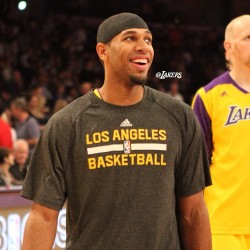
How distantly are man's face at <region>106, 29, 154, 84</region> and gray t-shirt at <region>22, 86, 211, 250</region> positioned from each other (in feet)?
0.43

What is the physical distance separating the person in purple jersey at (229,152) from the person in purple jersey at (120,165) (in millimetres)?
1284

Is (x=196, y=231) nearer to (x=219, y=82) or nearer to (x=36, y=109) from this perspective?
(x=219, y=82)

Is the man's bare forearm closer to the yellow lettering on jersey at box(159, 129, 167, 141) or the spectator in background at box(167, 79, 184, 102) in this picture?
the yellow lettering on jersey at box(159, 129, 167, 141)

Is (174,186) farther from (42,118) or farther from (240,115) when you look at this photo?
(42,118)

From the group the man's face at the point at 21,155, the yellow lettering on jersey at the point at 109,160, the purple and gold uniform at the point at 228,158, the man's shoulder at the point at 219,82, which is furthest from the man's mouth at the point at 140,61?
the man's face at the point at 21,155

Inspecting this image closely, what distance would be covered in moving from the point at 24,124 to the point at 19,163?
6.95 feet

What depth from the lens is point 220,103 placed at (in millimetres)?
4895

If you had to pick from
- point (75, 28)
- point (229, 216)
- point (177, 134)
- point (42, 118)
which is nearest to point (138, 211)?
point (177, 134)

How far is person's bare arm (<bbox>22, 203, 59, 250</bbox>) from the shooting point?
3.38m

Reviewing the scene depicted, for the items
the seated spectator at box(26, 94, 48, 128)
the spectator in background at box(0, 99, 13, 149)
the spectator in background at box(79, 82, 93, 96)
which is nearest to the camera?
the spectator in background at box(0, 99, 13, 149)

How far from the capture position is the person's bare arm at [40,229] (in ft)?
11.1

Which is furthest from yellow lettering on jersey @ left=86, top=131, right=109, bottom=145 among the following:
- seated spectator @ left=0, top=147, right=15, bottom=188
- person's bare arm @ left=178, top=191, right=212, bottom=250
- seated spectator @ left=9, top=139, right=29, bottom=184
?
seated spectator @ left=9, top=139, right=29, bottom=184

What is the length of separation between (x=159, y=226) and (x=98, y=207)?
0.24 meters

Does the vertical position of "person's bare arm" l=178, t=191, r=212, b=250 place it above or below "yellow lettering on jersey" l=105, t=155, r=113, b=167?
below
